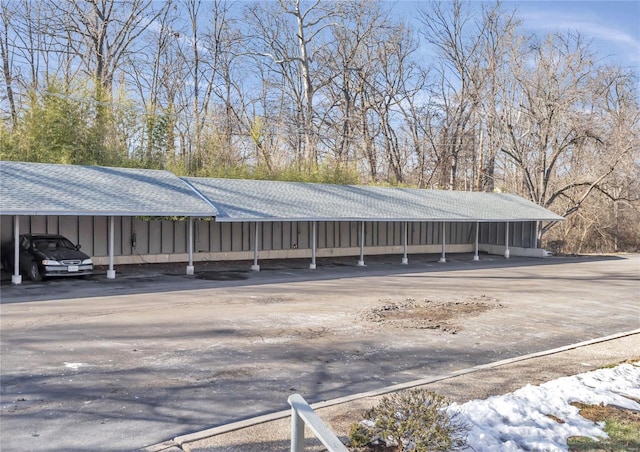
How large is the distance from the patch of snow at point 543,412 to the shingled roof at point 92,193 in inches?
503

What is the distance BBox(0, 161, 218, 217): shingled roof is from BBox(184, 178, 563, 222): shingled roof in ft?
4.15

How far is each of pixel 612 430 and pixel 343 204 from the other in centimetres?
1775

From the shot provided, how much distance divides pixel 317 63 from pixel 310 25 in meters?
2.71

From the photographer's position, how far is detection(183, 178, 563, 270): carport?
19.8m

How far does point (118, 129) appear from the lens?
83.5 ft

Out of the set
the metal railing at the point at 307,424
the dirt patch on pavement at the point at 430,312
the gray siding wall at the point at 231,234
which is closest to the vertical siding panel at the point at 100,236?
the gray siding wall at the point at 231,234

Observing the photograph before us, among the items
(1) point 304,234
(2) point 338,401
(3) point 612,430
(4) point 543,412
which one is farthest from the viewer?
(1) point 304,234

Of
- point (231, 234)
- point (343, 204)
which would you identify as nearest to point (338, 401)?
point (231, 234)

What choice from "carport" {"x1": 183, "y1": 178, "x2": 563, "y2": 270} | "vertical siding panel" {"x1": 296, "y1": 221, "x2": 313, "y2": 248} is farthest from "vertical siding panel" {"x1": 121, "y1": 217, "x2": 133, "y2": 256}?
"vertical siding panel" {"x1": 296, "y1": 221, "x2": 313, "y2": 248}

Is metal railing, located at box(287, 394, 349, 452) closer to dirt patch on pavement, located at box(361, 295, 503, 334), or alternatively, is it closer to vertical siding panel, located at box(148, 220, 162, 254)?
dirt patch on pavement, located at box(361, 295, 503, 334)

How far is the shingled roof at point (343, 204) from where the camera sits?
64.7 ft

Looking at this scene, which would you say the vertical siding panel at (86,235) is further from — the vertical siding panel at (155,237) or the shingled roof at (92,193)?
the vertical siding panel at (155,237)

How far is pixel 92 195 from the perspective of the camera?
54.1 ft

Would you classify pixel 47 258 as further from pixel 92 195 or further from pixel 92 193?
pixel 92 193
